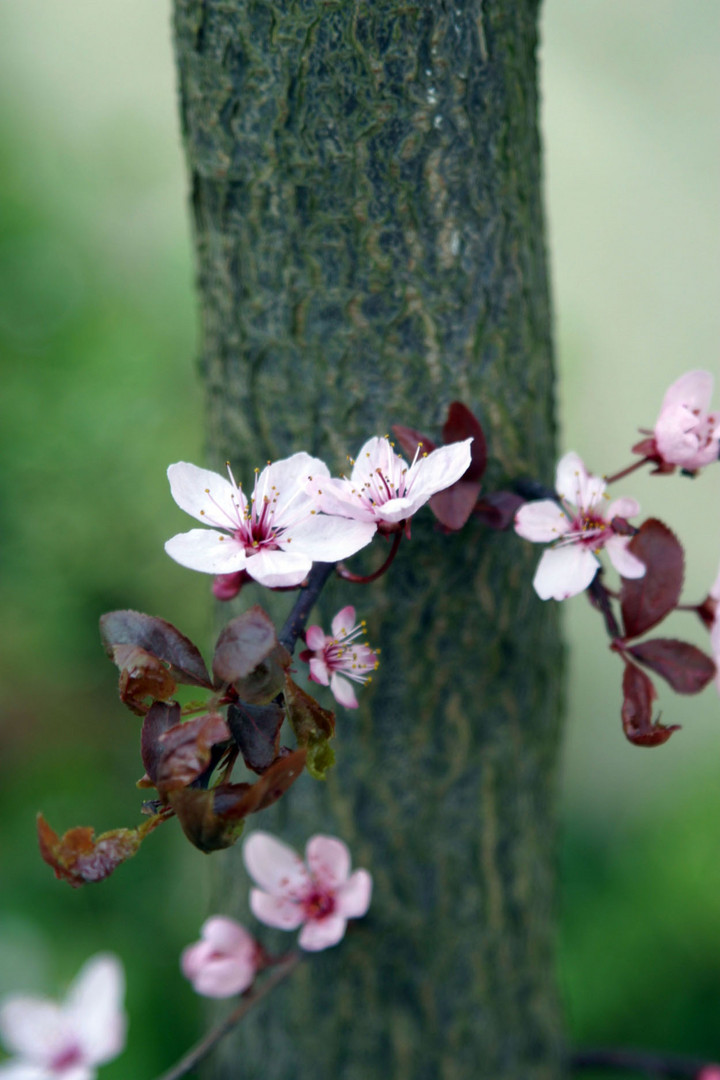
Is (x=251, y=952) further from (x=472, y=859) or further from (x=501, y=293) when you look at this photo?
(x=501, y=293)

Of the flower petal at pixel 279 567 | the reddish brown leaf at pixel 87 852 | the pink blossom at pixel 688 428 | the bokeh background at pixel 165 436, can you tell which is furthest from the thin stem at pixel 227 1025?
the bokeh background at pixel 165 436

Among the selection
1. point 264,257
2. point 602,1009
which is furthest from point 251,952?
point 602,1009

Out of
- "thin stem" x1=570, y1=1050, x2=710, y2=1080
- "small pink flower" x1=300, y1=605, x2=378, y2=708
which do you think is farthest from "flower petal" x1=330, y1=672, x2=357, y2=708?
"thin stem" x1=570, y1=1050, x2=710, y2=1080

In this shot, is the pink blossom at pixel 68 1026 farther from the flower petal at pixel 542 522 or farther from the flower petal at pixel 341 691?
the flower petal at pixel 542 522

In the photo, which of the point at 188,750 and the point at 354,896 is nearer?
the point at 188,750

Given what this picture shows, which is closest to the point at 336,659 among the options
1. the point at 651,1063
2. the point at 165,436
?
the point at 651,1063

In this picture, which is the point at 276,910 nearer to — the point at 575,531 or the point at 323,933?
the point at 323,933
